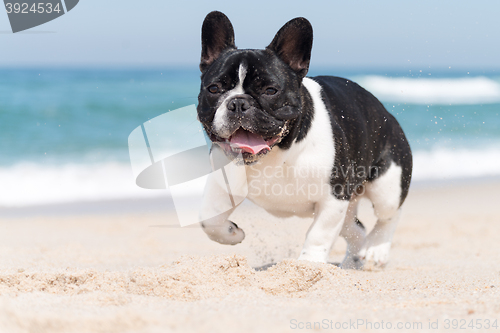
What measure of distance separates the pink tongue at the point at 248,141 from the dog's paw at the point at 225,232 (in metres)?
0.82

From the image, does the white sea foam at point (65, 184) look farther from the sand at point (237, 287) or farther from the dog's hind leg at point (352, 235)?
the dog's hind leg at point (352, 235)

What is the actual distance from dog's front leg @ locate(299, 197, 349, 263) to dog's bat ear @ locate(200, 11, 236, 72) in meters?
1.40

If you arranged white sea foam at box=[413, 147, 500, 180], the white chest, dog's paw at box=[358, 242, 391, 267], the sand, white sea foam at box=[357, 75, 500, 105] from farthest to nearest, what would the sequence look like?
white sea foam at box=[357, 75, 500, 105], white sea foam at box=[413, 147, 500, 180], dog's paw at box=[358, 242, 391, 267], the white chest, the sand

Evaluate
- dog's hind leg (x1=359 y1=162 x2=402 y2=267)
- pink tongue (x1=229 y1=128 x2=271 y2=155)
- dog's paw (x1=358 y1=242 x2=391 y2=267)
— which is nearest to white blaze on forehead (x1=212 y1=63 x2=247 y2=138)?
pink tongue (x1=229 y1=128 x2=271 y2=155)

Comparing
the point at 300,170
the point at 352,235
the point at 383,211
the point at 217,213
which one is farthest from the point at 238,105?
the point at 352,235

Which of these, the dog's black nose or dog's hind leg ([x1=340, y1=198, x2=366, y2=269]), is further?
dog's hind leg ([x1=340, y1=198, x2=366, y2=269])

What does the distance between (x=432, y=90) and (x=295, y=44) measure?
1961 cm

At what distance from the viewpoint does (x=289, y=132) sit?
376cm

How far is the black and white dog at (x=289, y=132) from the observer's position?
363 cm

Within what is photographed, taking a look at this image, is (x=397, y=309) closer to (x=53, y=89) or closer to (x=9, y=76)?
(x=53, y=89)

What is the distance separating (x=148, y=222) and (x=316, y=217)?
4290mm

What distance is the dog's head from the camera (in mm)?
3561

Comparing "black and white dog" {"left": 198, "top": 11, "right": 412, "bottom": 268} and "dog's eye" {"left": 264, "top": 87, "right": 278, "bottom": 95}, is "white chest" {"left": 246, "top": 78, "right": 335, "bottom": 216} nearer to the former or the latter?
"black and white dog" {"left": 198, "top": 11, "right": 412, "bottom": 268}

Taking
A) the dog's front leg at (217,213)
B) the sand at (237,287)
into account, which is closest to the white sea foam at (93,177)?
the sand at (237,287)
